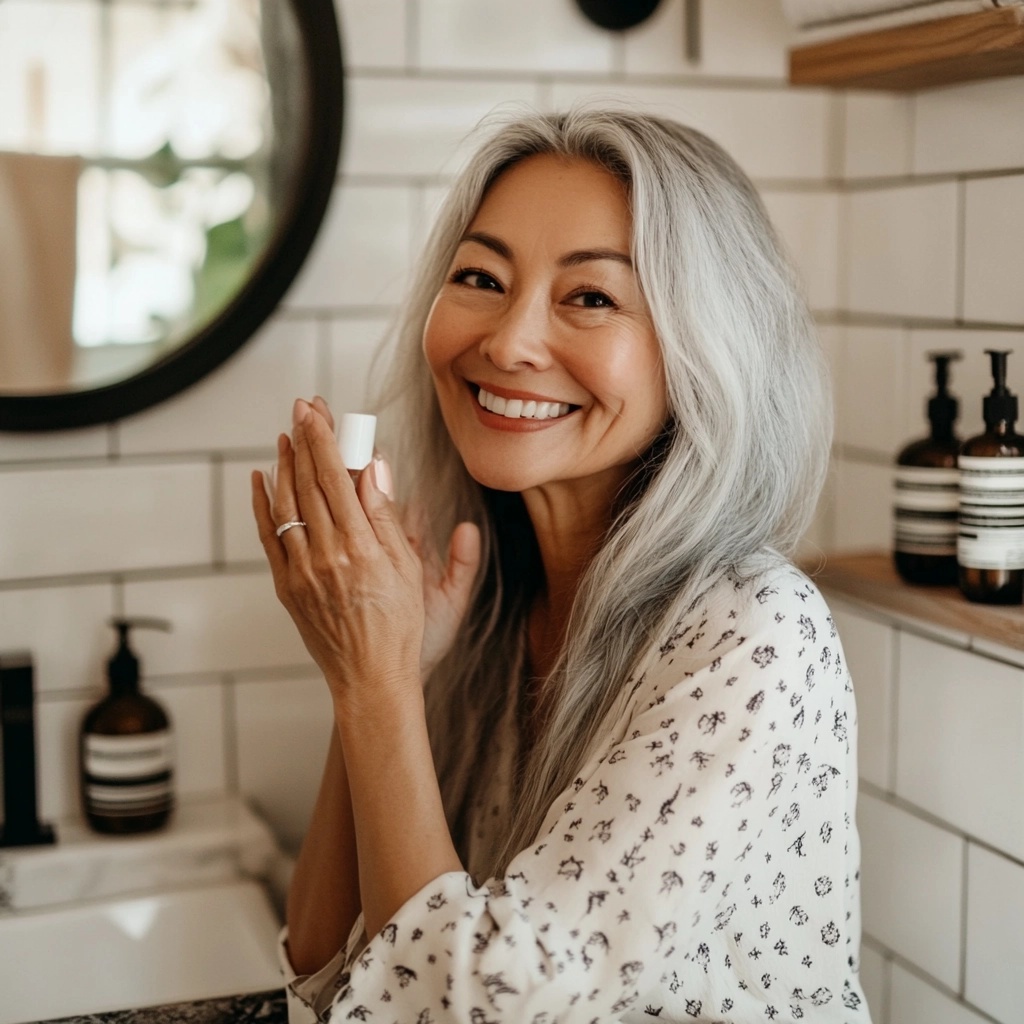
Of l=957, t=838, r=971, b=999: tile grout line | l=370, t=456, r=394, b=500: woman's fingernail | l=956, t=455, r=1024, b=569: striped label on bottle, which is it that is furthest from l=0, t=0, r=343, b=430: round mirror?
l=957, t=838, r=971, b=999: tile grout line

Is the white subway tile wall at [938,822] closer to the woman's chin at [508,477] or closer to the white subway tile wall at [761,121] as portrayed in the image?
the woman's chin at [508,477]

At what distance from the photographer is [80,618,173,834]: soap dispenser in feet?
4.58

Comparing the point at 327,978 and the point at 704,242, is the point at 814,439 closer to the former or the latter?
the point at 704,242

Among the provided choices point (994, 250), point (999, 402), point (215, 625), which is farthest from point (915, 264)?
point (215, 625)

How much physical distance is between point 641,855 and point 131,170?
3.03 ft

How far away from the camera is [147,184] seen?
1396 millimetres

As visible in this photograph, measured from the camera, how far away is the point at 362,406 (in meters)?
1.53

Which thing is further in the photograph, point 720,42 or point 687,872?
point 720,42

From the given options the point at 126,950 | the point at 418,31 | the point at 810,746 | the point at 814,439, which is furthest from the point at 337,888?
the point at 418,31

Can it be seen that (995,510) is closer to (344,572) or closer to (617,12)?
(344,572)

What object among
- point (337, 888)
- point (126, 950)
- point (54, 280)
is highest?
point (54, 280)

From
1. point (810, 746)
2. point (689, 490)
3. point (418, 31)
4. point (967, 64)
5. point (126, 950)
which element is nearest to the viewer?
point (810, 746)

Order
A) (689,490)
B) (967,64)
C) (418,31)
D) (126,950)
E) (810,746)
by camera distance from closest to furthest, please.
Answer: (810,746), (689,490), (967,64), (126,950), (418,31)

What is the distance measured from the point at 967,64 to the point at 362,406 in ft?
2.45
